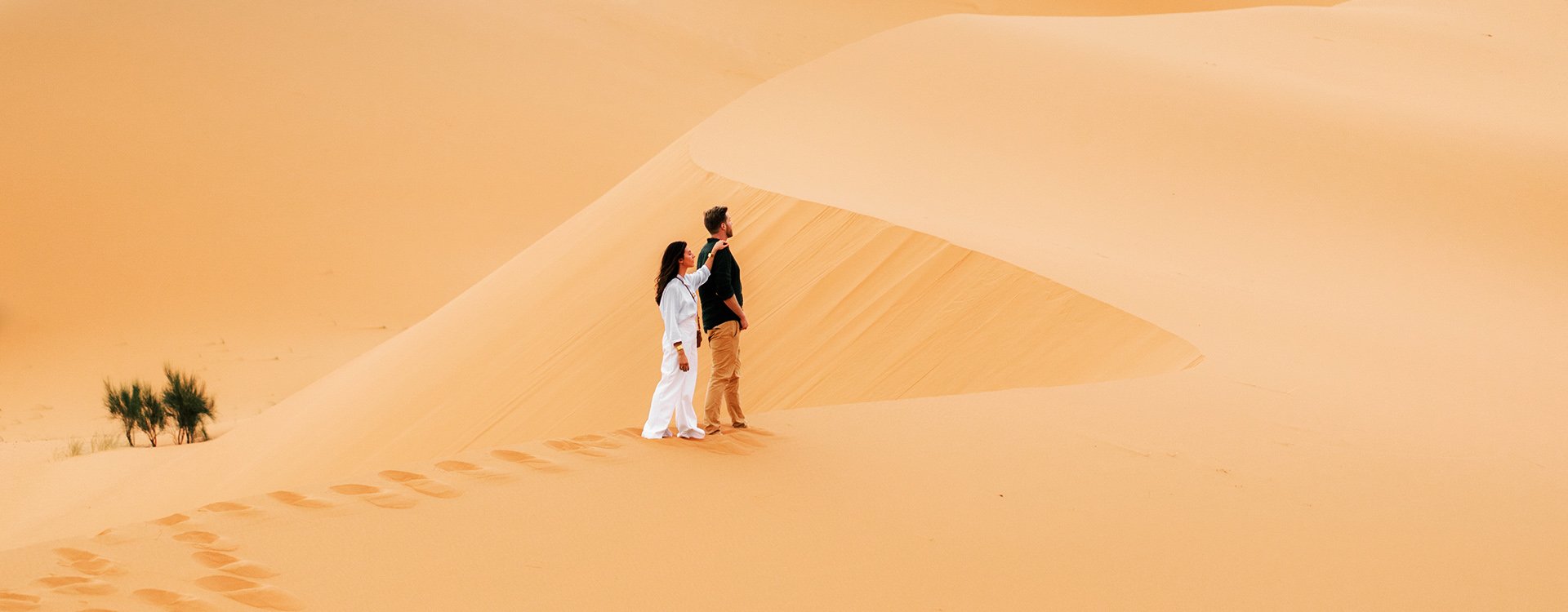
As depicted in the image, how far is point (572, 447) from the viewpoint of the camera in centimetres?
532

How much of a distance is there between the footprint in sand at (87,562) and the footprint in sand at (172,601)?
0.25 m

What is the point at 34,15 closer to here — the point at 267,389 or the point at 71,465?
the point at 267,389

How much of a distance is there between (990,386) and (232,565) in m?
4.22

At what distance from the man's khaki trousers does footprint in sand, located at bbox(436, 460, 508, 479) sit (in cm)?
99

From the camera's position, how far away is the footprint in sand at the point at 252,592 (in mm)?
3719

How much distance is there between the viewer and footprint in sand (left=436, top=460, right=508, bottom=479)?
16.1 feet

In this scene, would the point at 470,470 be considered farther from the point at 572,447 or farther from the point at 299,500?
the point at 299,500

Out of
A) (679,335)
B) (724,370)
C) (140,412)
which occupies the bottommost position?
(140,412)

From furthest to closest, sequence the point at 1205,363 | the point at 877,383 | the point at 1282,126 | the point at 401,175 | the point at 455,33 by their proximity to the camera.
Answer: the point at 455,33, the point at 401,175, the point at 1282,126, the point at 877,383, the point at 1205,363

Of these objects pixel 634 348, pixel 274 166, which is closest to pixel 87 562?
pixel 634 348

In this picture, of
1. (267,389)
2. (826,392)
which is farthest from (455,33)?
(826,392)

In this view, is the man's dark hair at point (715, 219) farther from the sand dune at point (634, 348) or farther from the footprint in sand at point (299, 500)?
the sand dune at point (634, 348)

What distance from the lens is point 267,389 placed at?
56.2 feet

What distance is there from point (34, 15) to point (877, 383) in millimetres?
28792
